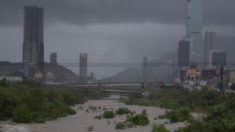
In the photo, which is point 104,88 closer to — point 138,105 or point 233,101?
point 138,105

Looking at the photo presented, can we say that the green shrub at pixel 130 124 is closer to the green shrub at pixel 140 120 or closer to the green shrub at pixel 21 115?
the green shrub at pixel 140 120

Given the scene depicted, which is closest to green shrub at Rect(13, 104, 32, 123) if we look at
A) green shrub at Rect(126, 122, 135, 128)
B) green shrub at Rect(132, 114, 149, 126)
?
Result: green shrub at Rect(126, 122, 135, 128)

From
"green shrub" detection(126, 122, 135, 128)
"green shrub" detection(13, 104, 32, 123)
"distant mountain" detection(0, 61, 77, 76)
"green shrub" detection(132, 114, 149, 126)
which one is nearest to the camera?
"green shrub" detection(126, 122, 135, 128)

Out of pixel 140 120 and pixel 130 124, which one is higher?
pixel 140 120

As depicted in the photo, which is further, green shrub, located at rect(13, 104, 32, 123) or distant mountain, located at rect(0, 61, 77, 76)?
distant mountain, located at rect(0, 61, 77, 76)

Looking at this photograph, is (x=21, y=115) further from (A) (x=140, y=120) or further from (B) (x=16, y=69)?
(B) (x=16, y=69)

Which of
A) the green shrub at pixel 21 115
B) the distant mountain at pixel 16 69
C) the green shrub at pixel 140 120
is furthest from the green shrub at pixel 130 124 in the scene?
the distant mountain at pixel 16 69

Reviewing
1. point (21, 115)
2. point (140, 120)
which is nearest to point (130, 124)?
point (140, 120)

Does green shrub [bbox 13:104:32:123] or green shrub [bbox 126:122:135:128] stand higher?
green shrub [bbox 13:104:32:123]

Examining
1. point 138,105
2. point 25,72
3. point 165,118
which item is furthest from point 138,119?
point 25,72

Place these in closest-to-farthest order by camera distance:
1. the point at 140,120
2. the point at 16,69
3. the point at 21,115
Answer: the point at 21,115 → the point at 140,120 → the point at 16,69

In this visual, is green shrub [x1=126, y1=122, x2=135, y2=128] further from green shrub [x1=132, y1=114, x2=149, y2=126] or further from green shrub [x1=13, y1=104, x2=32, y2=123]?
green shrub [x1=13, y1=104, x2=32, y2=123]

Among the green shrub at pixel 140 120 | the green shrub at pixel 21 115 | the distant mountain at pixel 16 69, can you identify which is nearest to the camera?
the green shrub at pixel 21 115

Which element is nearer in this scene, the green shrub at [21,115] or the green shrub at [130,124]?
the green shrub at [130,124]
